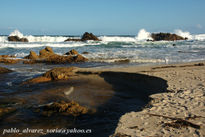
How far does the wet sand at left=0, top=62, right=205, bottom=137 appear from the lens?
351 centimetres

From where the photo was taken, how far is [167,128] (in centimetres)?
325

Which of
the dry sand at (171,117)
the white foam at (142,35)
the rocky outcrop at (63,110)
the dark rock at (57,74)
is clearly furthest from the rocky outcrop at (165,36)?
the rocky outcrop at (63,110)

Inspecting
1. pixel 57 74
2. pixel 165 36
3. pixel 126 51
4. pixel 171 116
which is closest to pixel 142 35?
pixel 165 36

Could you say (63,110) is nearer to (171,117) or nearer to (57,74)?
(171,117)

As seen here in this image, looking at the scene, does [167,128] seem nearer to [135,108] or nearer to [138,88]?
[135,108]

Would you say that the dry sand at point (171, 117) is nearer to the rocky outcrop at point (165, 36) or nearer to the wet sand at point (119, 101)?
the wet sand at point (119, 101)

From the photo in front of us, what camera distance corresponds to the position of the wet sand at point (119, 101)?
3512 millimetres

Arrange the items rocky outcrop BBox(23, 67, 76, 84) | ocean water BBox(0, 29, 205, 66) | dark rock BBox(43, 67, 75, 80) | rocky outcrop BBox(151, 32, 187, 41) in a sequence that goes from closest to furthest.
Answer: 1. rocky outcrop BBox(23, 67, 76, 84)
2. dark rock BBox(43, 67, 75, 80)
3. ocean water BBox(0, 29, 205, 66)
4. rocky outcrop BBox(151, 32, 187, 41)

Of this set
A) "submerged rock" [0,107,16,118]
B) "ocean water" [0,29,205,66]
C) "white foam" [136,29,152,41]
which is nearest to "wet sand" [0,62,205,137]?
"submerged rock" [0,107,16,118]

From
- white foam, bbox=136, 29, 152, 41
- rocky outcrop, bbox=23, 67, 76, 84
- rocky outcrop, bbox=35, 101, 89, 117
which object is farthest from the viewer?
white foam, bbox=136, 29, 152, 41

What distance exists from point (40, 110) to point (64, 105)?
500 millimetres

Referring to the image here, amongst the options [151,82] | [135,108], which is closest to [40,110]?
[135,108]

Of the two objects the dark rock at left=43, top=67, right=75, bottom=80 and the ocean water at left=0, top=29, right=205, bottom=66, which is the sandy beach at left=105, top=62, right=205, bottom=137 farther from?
the ocean water at left=0, top=29, right=205, bottom=66

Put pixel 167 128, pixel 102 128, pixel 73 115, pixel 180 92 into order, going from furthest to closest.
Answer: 1. pixel 180 92
2. pixel 73 115
3. pixel 102 128
4. pixel 167 128
